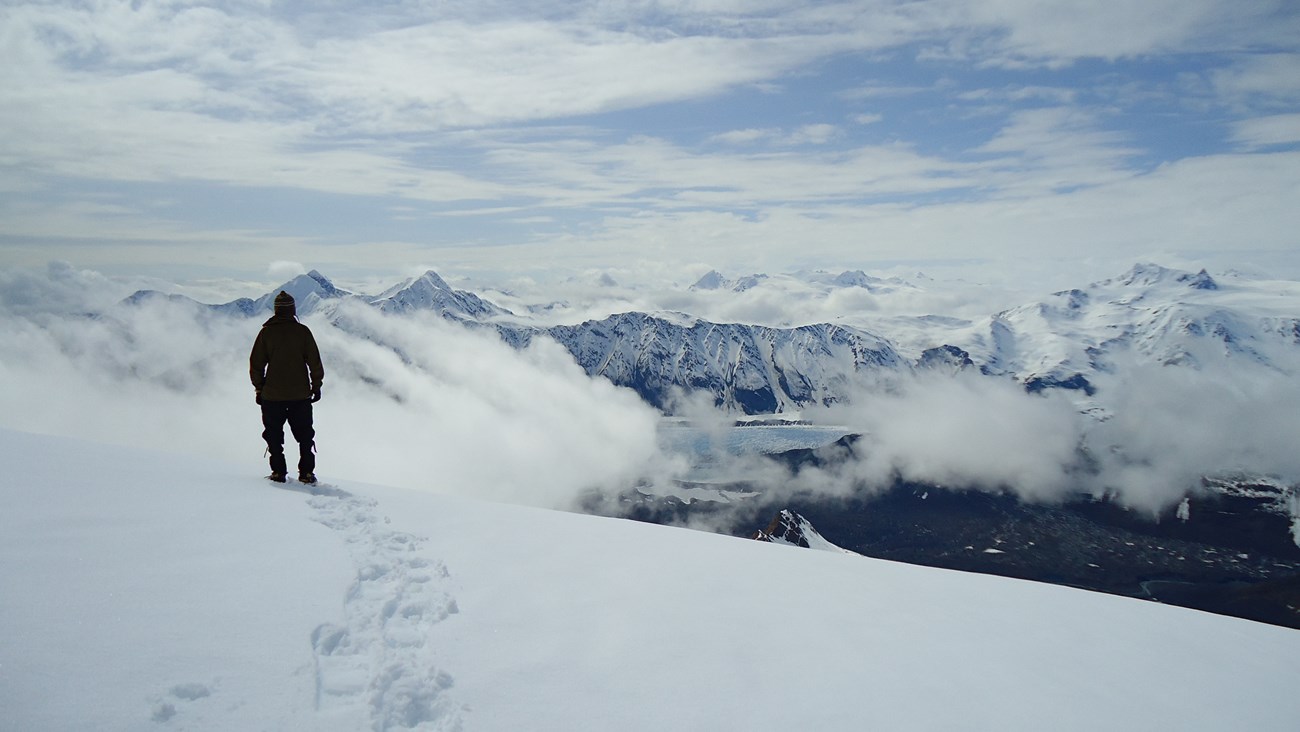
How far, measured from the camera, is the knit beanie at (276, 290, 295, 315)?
1122 cm

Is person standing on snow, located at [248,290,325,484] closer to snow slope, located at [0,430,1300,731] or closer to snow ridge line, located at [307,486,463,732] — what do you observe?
snow slope, located at [0,430,1300,731]

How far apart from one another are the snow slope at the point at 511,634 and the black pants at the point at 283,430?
5.18 ft

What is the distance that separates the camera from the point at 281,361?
39.0 feet

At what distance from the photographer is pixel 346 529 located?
9242mm

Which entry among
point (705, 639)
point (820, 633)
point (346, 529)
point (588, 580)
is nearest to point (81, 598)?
point (346, 529)

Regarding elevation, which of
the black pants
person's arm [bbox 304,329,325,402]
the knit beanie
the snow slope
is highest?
the knit beanie

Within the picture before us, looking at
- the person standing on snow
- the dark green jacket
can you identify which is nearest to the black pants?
the person standing on snow

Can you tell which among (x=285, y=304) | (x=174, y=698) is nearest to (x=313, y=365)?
(x=285, y=304)

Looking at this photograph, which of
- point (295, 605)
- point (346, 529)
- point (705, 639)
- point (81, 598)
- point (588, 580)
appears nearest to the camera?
point (81, 598)

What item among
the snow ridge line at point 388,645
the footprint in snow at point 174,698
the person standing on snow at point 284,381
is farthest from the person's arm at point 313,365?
the footprint in snow at point 174,698

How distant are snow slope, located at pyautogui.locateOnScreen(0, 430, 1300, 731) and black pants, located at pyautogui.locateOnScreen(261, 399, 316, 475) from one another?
1.58 meters

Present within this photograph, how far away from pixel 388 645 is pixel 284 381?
7794 mm

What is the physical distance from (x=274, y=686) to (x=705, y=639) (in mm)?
3990

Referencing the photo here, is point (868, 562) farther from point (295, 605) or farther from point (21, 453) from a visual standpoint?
point (21, 453)
